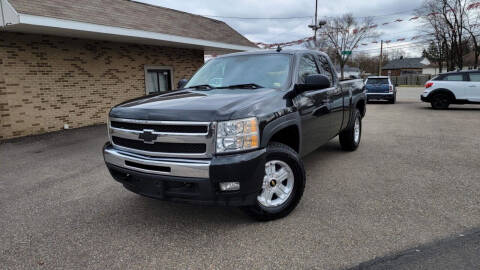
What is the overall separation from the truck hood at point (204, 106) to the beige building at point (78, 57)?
611 centimetres

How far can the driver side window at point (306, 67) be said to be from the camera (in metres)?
3.98

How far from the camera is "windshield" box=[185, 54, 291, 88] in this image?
3781 mm

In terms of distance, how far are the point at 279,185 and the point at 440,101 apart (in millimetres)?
13236

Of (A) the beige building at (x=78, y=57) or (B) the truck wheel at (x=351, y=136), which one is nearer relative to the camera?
(B) the truck wheel at (x=351, y=136)

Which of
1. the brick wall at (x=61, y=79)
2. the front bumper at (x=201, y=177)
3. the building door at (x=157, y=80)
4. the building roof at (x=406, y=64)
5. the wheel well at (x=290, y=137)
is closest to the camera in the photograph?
the front bumper at (x=201, y=177)

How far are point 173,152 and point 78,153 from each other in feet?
16.2

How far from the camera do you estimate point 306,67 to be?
4.24 meters

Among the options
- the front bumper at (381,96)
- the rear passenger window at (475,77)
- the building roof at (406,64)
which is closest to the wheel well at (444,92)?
the rear passenger window at (475,77)

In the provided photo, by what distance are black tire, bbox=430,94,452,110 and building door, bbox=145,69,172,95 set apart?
11547 mm

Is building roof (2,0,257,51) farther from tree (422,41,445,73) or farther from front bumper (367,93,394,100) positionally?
tree (422,41,445,73)

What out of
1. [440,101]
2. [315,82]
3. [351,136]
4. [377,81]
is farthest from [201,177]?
[377,81]

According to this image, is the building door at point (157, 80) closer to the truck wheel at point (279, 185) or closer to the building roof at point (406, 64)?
the truck wheel at point (279, 185)

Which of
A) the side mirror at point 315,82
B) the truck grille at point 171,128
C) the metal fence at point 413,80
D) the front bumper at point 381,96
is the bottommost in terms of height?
the truck grille at point 171,128

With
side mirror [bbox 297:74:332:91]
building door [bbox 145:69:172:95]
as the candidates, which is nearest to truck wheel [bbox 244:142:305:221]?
side mirror [bbox 297:74:332:91]
